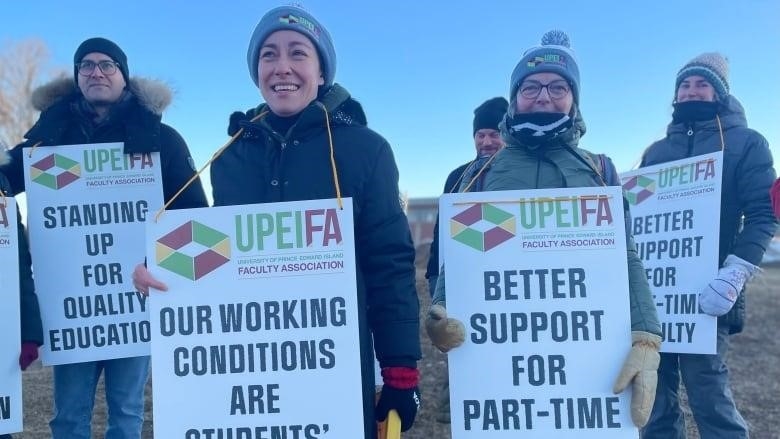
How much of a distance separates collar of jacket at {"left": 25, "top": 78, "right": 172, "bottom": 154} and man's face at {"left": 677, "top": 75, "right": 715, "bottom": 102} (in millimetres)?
2990

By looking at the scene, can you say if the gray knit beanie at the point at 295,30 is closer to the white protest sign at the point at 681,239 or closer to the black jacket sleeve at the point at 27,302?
the black jacket sleeve at the point at 27,302

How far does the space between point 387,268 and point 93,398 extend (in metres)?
2.15

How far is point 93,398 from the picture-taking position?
11.2 ft

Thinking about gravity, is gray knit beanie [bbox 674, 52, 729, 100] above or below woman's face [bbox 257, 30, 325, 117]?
above

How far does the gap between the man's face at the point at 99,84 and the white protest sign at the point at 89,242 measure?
280 mm

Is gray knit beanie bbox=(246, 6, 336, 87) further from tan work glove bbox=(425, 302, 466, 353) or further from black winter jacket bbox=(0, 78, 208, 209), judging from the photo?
black winter jacket bbox=(0, 78, 208, 209)

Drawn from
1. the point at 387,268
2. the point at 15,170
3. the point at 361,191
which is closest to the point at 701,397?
the point at 387,268

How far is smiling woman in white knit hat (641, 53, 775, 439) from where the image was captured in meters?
3.45

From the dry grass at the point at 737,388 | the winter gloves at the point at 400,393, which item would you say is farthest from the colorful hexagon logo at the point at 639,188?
the dry grass at the point at 737,388

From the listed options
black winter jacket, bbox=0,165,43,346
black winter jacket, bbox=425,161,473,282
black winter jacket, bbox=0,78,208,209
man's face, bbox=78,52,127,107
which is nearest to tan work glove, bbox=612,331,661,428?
black winter jacket, bbox=425,161,473,282

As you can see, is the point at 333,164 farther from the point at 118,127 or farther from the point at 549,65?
the point at 118,127

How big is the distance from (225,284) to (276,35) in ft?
2.92

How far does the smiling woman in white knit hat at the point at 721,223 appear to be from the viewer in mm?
3447

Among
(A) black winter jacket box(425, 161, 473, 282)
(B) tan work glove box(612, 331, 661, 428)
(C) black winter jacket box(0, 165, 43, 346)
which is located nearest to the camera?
(B) tan work glove box(612, 331, 661, 428)
